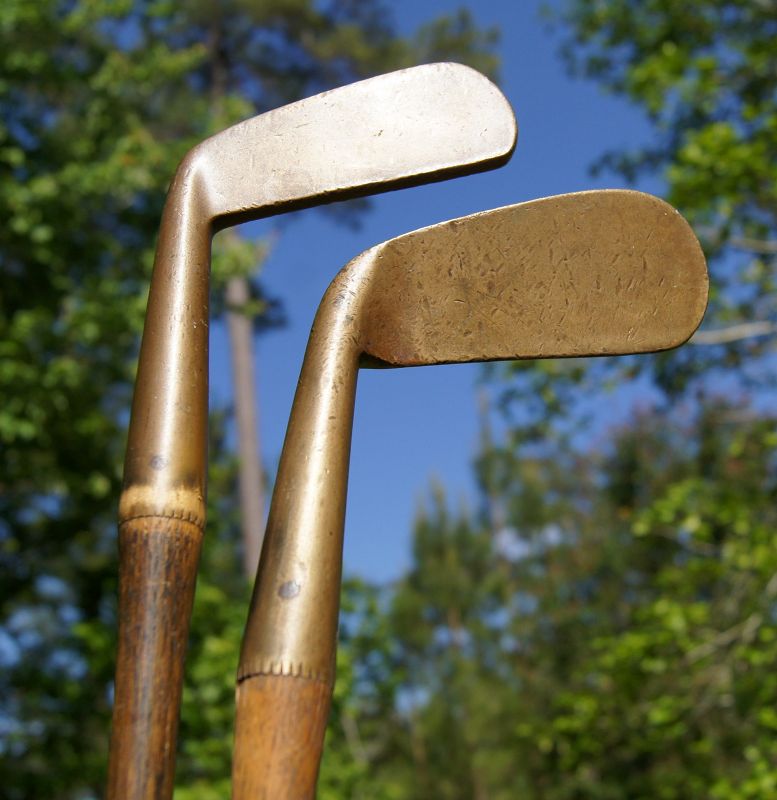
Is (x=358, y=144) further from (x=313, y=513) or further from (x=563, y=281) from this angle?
(x=313, y=513)

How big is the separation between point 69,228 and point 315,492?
516cm

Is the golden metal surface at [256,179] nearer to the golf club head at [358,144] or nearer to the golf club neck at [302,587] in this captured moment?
the golf club head at [358,144]

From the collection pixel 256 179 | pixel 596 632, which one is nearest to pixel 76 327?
pixel 256 179

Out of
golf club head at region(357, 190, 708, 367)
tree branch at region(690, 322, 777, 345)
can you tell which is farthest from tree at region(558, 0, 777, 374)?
golf club head at region(357, 190, 708, 367)

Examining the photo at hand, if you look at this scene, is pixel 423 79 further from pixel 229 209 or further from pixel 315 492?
pixel 315 492

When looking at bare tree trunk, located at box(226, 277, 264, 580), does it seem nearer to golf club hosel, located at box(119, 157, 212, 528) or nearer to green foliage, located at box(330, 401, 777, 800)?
green foliage, located at box(330, 401, 777, 800)

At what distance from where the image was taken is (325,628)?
952 mm

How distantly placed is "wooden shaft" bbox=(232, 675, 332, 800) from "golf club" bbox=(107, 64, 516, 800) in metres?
0.08

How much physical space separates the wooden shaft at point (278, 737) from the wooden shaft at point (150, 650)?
0.07 metres

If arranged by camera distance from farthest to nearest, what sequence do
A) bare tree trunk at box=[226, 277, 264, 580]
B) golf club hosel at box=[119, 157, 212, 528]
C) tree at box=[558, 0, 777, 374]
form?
bare tree trunk at box=[226, 277, 264, 580]
tree at box=[558, 0, 777, 374]
golf club hosel at box=[119, 157, 212, 528]

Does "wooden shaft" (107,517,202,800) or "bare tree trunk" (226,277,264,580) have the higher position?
"bare tree trunk" (226,277,264,580)

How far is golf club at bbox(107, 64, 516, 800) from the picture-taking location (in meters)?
0.95

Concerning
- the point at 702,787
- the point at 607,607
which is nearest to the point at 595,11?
the point at 702,787

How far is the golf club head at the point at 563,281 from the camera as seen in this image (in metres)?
1.10
